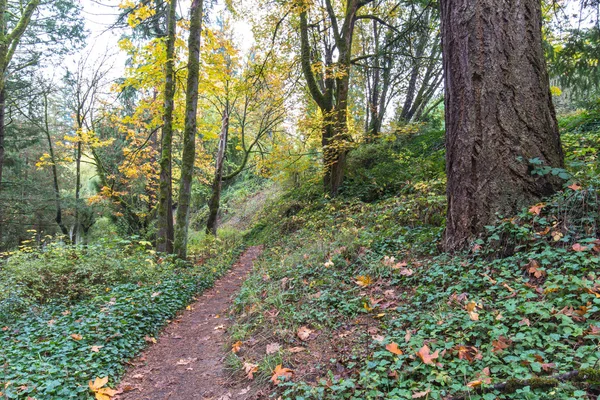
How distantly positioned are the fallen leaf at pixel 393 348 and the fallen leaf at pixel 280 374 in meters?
0.95

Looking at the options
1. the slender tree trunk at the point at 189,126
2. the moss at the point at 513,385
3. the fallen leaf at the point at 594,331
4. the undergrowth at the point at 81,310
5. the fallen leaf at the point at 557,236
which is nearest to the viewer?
the moss at the point at 513,385

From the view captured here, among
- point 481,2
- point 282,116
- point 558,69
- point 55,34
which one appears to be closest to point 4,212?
point 55,34

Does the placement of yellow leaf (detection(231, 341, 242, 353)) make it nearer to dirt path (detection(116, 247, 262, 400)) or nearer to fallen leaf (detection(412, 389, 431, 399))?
dirt path (detection(116, 247, 262, 400))

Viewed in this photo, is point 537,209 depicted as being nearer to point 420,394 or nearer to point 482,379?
point 482,379

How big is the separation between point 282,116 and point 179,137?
568cm

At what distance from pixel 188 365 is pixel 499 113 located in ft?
15.8

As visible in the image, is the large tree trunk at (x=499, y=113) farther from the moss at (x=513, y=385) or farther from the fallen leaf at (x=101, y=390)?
the fallen leaf at (x=101, y=390)

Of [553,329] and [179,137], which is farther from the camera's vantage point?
[179,137]

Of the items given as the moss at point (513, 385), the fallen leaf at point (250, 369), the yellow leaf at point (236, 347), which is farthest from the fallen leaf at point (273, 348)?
the moss at point (513, 385)

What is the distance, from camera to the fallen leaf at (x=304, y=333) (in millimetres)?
3608

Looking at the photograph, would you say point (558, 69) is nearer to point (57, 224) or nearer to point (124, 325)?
point (124, 325)

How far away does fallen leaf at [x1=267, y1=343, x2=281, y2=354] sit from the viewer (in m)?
3.57

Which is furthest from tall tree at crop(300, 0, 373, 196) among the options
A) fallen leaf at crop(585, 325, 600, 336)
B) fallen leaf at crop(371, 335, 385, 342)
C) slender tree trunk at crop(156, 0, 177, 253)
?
fallen leaf at crop(585, 325, 600, 336)

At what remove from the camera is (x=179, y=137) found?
55.7 ft
